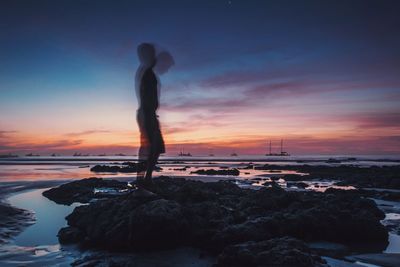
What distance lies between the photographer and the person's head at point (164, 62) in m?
8.11

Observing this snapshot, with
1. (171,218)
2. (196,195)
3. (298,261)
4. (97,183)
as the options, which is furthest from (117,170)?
(298,261)

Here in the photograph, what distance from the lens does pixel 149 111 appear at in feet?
27.0

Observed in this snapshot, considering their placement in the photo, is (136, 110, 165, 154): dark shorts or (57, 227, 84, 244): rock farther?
→ (136, 110, 165, 154): dark shorts

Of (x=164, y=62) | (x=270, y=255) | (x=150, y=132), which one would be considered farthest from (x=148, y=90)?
(x=270, y=255)

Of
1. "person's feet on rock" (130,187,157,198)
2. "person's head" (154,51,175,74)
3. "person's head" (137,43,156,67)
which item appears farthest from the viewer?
"person's head" (154,51,175,74)

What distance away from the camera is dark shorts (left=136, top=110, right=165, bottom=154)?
8.19 m

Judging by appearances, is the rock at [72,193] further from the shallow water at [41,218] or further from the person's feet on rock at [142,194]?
the person's feet on rock at [142,194]

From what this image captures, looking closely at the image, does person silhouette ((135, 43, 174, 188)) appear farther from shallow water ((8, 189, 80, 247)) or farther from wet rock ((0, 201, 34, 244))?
wet rock ((0, 201, 34, 244))

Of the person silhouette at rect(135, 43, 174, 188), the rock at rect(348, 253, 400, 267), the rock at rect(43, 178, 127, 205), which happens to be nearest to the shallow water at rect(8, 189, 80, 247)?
the rock at rect(43, 178, 127, 205)

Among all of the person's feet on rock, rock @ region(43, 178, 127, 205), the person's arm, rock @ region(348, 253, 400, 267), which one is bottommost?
rock @ region(348, 253, 400, 267)

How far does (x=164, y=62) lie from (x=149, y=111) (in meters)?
1.23

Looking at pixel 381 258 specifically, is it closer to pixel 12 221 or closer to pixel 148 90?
pixel 148 90

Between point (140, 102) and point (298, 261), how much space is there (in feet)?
17.2

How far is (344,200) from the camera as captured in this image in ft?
35.1
